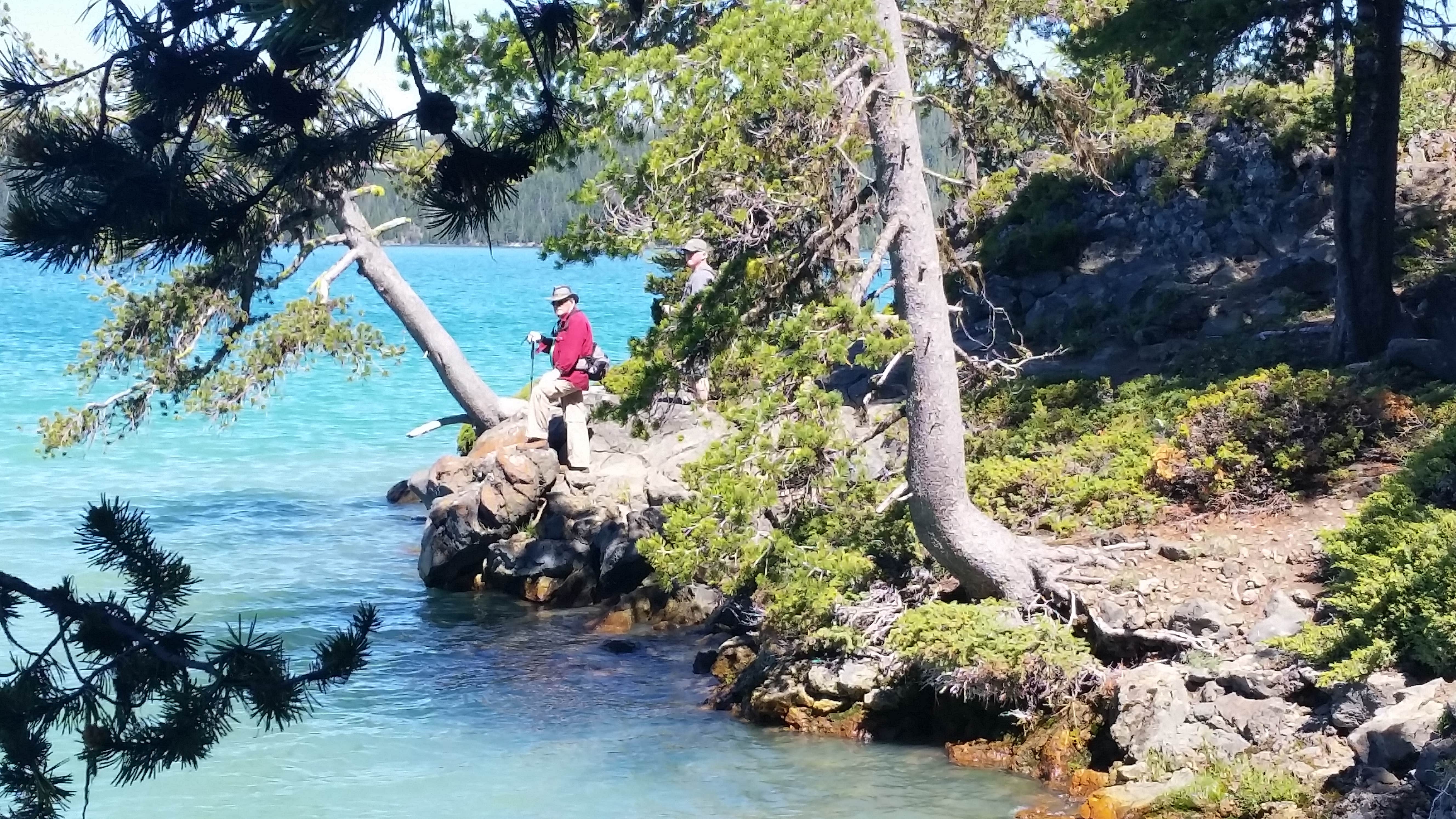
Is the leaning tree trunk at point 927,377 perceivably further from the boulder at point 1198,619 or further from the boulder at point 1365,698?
the boulder at point 1365,698

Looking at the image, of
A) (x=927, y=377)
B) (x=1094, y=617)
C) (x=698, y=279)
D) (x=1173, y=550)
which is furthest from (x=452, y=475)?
(x=1173, y=550)

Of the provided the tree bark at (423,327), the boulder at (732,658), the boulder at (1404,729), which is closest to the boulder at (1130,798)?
the boulder at (1404,729)

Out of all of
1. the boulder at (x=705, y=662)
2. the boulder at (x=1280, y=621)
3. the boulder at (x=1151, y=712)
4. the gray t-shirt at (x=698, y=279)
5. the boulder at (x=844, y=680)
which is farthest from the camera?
the boulder at (x=705, y=662)

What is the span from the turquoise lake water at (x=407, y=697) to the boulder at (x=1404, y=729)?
224 cm

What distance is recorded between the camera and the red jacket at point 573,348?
16.3 meters

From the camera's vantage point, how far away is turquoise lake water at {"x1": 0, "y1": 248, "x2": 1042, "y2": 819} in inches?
394

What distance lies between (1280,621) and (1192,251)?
8.67 m

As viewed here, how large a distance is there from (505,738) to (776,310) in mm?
4076

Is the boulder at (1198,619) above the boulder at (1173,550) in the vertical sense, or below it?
below

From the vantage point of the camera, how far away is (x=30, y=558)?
18.5m

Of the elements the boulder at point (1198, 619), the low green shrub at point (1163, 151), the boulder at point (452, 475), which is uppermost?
the low green shrub at point (1163, 151)

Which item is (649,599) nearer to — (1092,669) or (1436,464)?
(1092,669)

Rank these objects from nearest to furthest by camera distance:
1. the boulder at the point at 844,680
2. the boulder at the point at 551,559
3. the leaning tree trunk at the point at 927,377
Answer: the leaning tree trunk at the point at 927,377
the boulder at the point at 844,680
the boulder at the point at 551,559

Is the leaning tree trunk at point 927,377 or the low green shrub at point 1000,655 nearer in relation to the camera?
the low green shrub at point 1000,655
